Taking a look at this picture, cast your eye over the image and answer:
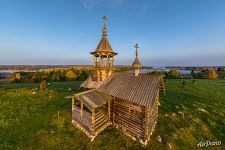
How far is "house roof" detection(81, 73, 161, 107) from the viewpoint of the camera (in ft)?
39.6

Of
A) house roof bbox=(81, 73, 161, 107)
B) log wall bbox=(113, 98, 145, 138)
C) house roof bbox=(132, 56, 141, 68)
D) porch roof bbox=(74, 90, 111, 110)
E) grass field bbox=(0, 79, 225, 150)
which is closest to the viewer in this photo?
house roof bbox=(81, 73, 161, 107)

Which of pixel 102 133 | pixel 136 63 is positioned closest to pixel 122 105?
pixel 102 133

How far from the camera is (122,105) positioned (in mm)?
14141

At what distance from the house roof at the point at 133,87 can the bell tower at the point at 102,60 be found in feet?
3.42

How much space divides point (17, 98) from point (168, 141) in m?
25.5

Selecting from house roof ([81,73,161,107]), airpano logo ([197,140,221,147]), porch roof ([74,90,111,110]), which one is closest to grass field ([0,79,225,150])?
airpano logo ([197,140,221,147])

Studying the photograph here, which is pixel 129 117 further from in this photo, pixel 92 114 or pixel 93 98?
pixel 93 98

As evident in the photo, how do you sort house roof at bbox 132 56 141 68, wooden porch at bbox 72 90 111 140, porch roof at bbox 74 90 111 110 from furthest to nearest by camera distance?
1. house roof at bbox 132 56 141 68
2. wooden porch at bbox 72 90 111 140
3. porch roof at bbox 74 90 111 110

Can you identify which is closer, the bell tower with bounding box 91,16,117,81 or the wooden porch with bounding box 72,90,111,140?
the wooden porch with bounding box 72,90,111,140

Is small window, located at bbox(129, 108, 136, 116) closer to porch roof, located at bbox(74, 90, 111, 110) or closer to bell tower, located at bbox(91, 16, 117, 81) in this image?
porch roof, located at bbox(74, 90, 111, 110)

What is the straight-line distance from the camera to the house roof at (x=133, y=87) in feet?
39.6

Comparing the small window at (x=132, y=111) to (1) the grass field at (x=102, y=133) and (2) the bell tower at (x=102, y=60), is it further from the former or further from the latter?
(2) the bell tower at (x=102, y=60)

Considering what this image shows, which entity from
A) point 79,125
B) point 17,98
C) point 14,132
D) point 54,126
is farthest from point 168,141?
point 17,98

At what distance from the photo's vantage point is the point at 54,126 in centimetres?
1521
